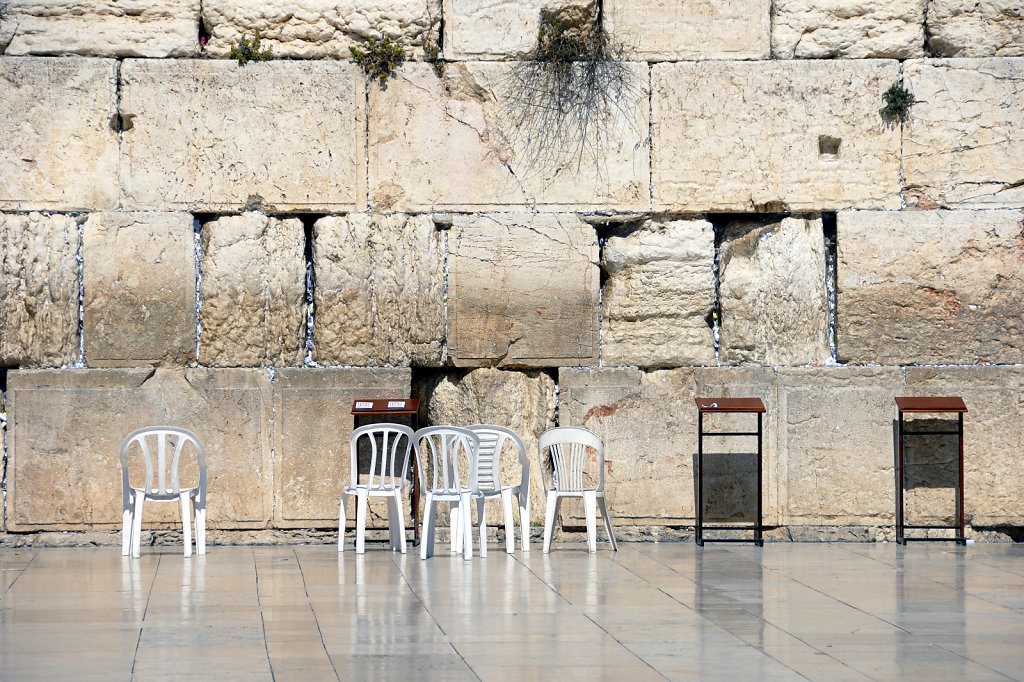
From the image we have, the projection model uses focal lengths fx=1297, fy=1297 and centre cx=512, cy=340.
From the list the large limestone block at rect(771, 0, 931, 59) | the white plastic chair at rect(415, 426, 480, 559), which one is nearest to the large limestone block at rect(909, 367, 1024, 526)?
the large limestone block at rect(771, 0, 931, 59)

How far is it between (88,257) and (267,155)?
53.5 inches

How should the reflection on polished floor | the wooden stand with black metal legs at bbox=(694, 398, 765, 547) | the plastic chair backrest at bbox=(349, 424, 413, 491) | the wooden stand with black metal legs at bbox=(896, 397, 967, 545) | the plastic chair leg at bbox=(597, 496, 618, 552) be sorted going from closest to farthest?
the reflection on polished floor → the plastic chair backrest at bbox=(349, 424, 413, 491) → the plastic chair leg at bbox=(597, 496, 618, 552) → the wooden stand with black metal legs at bbox=(694, 398, 765, 547) → the wooden stand with black metal legs at bbox=(896, 397, 967, 545)

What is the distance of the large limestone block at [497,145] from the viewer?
8.75 m

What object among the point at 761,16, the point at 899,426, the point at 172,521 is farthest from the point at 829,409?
the point at 172,521

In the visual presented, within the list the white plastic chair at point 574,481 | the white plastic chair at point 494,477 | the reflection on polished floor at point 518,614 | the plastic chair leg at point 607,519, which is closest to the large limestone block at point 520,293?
the white plastic chair at point 574,481

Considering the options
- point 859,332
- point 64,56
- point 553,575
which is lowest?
point 553,575

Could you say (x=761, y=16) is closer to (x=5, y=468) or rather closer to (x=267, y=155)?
(x=267, y=155)

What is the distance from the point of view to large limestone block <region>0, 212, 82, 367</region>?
28.0 ft

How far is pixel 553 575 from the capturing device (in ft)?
22.7

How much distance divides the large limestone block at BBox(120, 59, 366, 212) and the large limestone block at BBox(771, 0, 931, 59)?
9.68 feet

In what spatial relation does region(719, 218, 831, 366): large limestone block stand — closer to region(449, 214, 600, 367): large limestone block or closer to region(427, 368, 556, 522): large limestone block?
region(449, 214, 600, 367): large limestone block

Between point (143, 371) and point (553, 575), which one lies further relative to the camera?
point (143, 371)

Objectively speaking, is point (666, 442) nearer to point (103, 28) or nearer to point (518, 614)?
point (518, 614)

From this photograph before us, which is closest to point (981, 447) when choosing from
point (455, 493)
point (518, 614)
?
point (455, 493)
